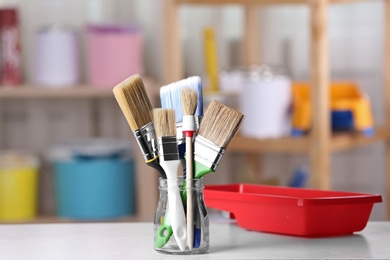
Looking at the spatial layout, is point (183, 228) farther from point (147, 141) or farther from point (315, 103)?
point (315, 103)

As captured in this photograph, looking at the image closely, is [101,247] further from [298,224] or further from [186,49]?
[186,49]

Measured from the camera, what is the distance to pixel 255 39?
3006mm

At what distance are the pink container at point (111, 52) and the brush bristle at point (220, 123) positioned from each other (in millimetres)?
1852

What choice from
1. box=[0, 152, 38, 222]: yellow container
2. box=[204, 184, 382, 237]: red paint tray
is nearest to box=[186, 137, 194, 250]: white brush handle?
box=[204, 184, 382, 237]: red paint tray

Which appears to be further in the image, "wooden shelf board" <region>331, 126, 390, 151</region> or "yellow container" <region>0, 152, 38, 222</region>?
"yellow container" <region>0, 152, 38, 222</region>

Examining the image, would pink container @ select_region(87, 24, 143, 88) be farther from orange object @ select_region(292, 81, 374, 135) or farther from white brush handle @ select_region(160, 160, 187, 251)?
white brush handle @ select_region(160, 160, 187, 251)

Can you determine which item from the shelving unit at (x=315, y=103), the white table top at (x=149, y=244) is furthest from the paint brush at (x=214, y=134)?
the shelving unit at (x=315, y=103)

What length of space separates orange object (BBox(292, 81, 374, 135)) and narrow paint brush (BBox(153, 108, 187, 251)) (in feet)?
4.81

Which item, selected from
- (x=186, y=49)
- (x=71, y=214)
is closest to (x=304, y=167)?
(x=186, y=49)

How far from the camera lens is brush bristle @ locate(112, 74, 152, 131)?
1132 mm

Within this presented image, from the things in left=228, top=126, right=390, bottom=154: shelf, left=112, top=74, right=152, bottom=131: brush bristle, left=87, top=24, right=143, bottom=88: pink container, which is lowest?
left=228, top=126, right=390, bottom=154: shelf

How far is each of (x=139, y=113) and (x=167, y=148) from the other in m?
0.06

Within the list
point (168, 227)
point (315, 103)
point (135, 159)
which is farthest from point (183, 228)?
point (135, 159)

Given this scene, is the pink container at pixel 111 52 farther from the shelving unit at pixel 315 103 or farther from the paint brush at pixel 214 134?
the paint brush at pixel 214 134
